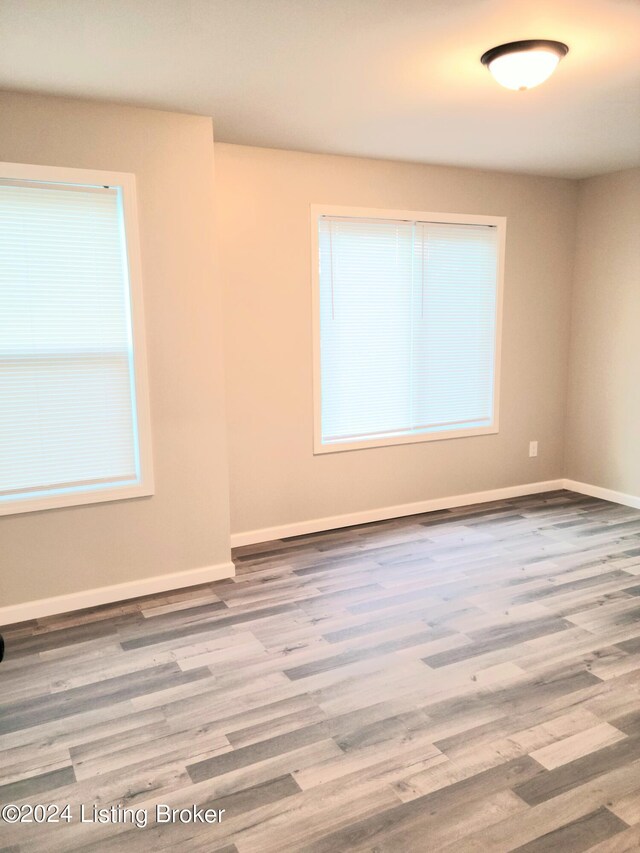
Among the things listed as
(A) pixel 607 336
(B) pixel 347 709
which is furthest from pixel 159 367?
(A) pixel 607 336

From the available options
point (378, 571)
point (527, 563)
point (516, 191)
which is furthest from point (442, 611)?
point (516, 191)

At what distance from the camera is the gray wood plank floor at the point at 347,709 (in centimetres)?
184

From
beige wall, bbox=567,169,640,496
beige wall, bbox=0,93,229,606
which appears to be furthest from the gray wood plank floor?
beige wall, bbox=567,169,640,496

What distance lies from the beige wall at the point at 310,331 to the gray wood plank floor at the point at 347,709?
707 millimetres

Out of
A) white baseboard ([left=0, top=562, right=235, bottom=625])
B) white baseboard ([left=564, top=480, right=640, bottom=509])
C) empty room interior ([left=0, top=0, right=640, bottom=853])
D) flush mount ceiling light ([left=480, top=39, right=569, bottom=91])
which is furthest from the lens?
white baseboard ([left=564, top=480, right=640, bottom=509])

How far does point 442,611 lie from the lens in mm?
3154

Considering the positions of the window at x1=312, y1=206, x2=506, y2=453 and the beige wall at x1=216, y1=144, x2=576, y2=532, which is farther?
the window at x1=312, y1=206, x2=506, y2=453

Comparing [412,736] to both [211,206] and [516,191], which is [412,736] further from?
[516,191]

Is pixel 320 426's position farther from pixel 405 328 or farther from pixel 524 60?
pixel 524 60

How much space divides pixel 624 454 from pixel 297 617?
10.1 ft

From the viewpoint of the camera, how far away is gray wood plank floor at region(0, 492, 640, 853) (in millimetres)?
1841

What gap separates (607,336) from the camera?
4.93m

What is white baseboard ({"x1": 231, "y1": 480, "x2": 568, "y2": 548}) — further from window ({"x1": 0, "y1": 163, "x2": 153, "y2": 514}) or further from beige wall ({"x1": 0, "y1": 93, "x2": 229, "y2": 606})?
window ({"x1": 0, "y1": 163, "x2": 153, "y2": 514})

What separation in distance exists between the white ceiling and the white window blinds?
73cm
